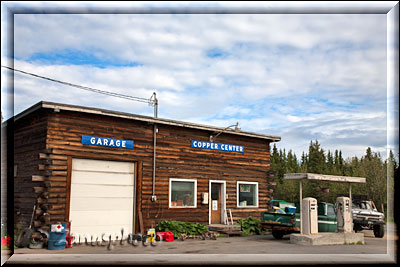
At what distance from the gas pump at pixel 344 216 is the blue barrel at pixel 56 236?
11.1 m

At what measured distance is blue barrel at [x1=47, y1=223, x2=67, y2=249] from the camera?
46.8 feet

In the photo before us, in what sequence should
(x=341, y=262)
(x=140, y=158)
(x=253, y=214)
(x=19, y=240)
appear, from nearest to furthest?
(x=341, y=262) → (x=19, y=240) → (x=140, y=158) → (x=253, y=214)

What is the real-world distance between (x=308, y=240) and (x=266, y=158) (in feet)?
27.0

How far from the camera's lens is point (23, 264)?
435 inches

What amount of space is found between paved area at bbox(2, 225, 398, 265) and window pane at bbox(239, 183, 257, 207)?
5.57 meters

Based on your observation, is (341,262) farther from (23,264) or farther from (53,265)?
(23,264)

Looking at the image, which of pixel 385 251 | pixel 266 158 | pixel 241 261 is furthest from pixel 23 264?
pixel 266 158

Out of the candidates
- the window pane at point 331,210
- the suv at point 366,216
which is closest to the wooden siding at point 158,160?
the suv at point 366,216

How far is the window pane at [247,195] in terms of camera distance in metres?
21.8

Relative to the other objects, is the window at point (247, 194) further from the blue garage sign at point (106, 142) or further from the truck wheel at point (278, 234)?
the blue garage sign at point (106, 142)

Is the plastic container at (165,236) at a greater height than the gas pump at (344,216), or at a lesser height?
lesser

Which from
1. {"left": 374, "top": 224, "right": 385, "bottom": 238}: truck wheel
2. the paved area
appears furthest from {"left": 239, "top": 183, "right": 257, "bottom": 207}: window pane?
{"left": 374, "top": 224, "right": 385, "bottom": 238}: truck wheel

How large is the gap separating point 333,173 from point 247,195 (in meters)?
35.7

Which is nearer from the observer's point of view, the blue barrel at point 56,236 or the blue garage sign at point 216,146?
the blue barrel at point 56,236
